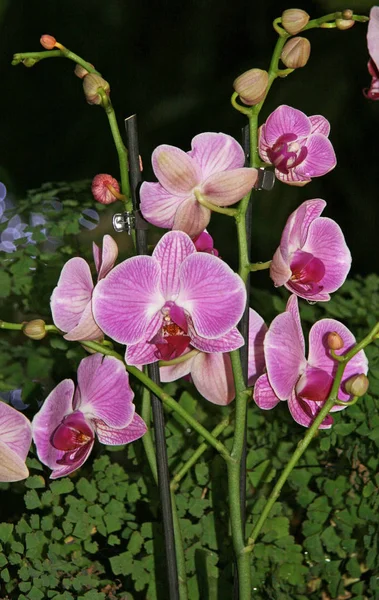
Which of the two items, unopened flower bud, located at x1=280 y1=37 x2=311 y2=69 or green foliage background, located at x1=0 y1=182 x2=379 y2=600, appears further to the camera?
green foliage background, located at x1=0 y1=182 x2=379 y2=600

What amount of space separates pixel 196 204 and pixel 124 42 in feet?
4.10

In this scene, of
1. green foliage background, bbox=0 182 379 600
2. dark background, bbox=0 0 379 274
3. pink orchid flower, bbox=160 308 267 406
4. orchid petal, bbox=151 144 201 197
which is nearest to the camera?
orchid petal, bbox=151 144 201 197

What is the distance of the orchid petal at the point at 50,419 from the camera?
23.7 inches

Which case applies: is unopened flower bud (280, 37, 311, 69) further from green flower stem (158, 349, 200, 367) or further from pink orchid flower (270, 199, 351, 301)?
green flower stem (158, 349, 200, 367)

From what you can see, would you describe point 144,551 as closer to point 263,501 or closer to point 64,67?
point 263,501

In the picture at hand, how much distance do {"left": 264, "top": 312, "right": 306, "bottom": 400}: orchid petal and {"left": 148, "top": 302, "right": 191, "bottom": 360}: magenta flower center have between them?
0.06 m

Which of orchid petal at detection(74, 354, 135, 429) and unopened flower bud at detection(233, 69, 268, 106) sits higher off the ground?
unopened flower bud at detection(233, 69, 268, 106)

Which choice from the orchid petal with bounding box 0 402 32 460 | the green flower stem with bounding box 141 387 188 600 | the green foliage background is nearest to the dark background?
the green foliage background

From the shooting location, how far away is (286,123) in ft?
1.90

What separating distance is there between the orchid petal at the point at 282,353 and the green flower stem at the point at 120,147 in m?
0.13

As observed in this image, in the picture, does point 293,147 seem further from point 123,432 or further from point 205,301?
point 123,432

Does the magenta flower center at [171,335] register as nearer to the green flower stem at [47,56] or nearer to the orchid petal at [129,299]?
the orchid petal at [129,299]

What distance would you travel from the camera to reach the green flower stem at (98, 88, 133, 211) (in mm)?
587

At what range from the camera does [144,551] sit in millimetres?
863
